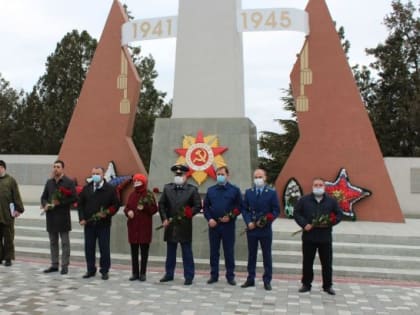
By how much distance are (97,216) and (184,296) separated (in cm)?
145

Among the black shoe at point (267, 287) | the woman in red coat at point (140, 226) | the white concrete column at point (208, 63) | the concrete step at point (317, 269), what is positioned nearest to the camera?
the black shoe at point (267, 287)

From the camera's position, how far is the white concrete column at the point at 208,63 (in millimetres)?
8805

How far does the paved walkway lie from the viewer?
410 centimetres

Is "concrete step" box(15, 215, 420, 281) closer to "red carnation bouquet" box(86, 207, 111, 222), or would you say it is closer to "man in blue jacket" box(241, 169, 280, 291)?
"man in blue jacket" box(241, 169, 280, 291)

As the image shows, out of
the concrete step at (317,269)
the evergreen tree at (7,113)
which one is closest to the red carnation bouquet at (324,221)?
the concrete step at (317,269)

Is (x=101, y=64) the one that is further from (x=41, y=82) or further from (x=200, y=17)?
(x=41, y=82)

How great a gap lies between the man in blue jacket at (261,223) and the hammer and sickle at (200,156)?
362cm

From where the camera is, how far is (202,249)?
20.2 feet

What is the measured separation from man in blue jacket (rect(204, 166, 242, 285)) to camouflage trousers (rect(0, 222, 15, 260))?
268cm

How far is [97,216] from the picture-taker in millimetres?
5289

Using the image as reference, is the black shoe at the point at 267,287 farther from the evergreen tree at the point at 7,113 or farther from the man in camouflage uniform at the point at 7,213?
the evergreen tree at the point at 7,113

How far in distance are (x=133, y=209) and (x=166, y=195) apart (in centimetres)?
41

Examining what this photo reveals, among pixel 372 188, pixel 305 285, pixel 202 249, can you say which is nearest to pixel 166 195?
pixel 202 249

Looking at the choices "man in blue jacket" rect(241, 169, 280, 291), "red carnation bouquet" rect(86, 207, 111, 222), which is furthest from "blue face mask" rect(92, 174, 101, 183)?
"man in blue jacket" rect(241, 169, 280, 291)
